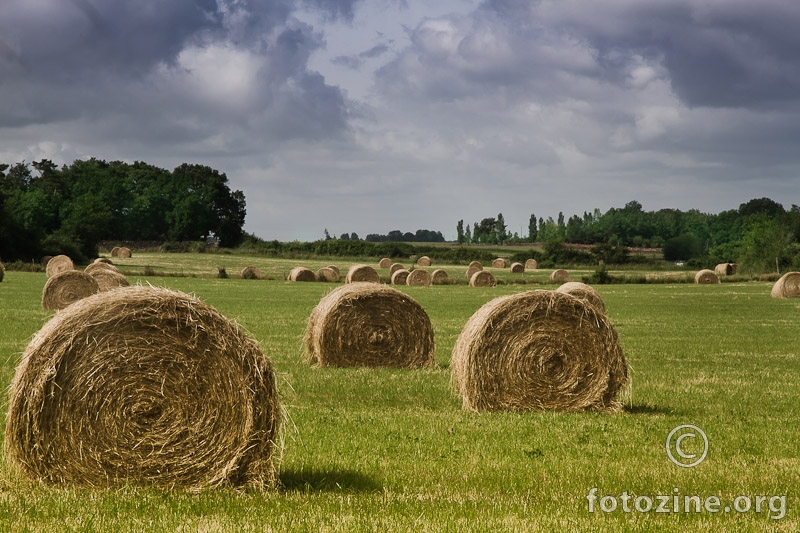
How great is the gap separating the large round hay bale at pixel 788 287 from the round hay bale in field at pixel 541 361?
39.6 m

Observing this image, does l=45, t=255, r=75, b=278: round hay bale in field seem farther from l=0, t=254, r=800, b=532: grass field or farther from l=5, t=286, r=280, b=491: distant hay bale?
l=5, t=286, r=280, b=491: distant hay bale

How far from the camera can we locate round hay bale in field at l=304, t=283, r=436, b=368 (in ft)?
66.0

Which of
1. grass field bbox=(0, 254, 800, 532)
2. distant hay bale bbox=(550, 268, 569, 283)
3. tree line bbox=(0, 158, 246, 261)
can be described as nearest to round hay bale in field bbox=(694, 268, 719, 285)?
distant hay bale bbox=(550, 268, 569, 283)

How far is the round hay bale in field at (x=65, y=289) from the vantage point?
34812 mm

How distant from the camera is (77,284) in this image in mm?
36062

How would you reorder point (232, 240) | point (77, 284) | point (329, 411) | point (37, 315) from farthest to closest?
point (232, 240)
point (77, 284)
point (37, 315)
point (329, 411)

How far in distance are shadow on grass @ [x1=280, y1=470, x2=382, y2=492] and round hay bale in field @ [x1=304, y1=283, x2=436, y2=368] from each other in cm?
1053

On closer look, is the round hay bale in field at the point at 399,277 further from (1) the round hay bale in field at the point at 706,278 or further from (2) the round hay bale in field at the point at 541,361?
(2) the round hay bale in field at the point at 541,361

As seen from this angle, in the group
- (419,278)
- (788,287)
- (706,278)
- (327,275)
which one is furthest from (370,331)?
(706,278)

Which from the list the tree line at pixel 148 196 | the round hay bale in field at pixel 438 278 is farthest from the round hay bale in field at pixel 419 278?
the tree line at pixel 148 196

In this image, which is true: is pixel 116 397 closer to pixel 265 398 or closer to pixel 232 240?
pixel 265 398

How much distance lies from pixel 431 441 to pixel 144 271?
209ft

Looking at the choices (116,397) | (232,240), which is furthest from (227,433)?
(232,240)

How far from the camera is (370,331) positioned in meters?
20.3
